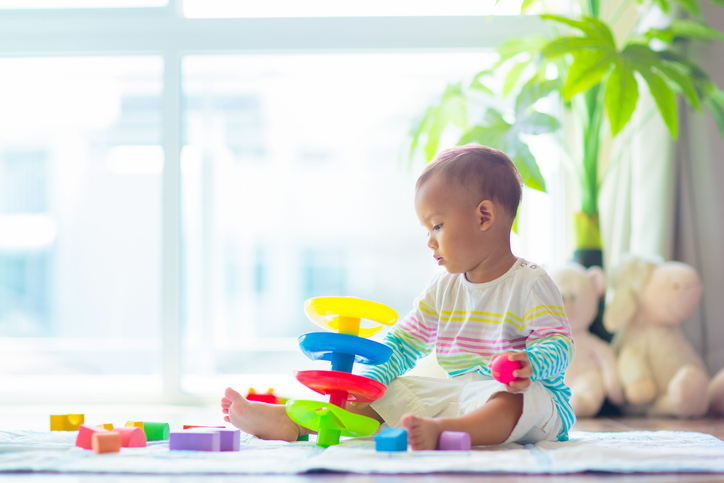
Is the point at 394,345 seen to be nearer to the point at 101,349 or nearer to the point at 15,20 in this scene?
the point at 15,20

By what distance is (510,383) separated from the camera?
86cm

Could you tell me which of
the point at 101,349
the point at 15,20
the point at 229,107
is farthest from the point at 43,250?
the point at 15,20

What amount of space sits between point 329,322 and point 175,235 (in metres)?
0.99

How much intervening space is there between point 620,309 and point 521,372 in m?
0.79

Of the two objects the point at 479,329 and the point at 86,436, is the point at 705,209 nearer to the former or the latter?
the point at 479,329

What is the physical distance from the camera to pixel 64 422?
1.11m

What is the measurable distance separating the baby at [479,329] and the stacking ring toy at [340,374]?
0.07 m

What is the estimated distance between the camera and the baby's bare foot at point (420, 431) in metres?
0.81

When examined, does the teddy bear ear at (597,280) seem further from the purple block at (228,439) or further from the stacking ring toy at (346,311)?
the purple block at (228,439)

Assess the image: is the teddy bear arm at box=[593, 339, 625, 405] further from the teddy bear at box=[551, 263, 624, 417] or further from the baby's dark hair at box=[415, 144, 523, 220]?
the baby's dark hair at box=[415, 144, 523, 220]

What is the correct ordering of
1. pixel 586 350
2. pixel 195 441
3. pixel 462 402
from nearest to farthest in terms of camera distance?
pixel 195 441, pixel 462 402, pixel 586 350

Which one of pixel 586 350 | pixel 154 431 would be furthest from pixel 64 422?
pixel 586 350

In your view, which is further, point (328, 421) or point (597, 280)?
point (597, 280)

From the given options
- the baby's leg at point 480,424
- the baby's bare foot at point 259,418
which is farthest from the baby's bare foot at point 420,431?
the baby's bare foot at point 259,418
